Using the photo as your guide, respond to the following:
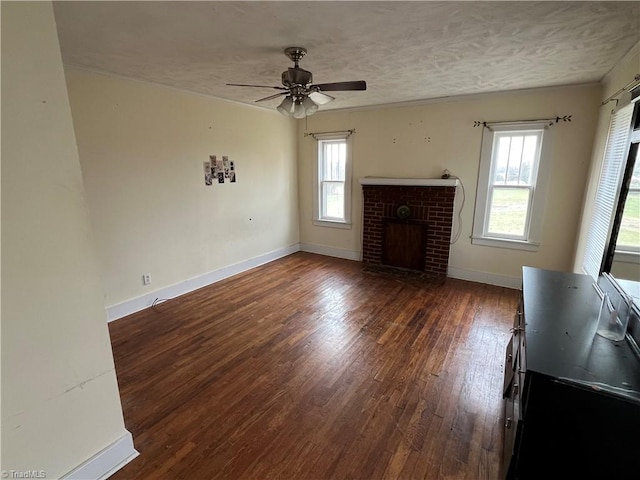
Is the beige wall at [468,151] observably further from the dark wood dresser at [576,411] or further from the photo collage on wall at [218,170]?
the dark wood dresser at [576,411]

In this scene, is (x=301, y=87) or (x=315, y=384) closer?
(x=315, y=384)

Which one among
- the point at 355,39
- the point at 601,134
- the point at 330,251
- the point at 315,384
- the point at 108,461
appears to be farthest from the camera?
the point at 330,251

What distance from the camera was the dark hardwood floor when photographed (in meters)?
1.68

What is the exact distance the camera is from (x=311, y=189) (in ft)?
18.1

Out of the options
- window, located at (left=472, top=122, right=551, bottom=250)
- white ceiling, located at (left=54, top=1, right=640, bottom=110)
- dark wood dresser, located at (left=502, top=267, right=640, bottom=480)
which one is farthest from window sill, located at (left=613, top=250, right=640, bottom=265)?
window, located at (left=472, top=122, right=551, bottom=250)

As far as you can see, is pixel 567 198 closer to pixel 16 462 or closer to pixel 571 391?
pixel 571 391

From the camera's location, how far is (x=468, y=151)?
4.09 metres

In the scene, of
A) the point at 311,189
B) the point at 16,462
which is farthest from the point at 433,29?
the point at 311,189

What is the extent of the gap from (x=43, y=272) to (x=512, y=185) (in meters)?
4.55

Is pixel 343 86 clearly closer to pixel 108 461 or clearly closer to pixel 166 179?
pixel 166 179

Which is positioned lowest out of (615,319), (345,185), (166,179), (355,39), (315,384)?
(315,384)

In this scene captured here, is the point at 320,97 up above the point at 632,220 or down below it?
above

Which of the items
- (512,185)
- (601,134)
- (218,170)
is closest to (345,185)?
(218,170)

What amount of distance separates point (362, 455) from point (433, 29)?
8.67 ft
